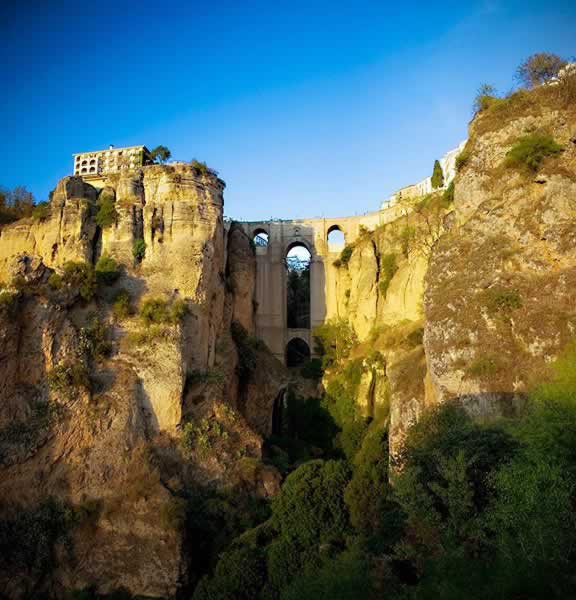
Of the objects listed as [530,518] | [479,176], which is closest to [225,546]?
[530,518]

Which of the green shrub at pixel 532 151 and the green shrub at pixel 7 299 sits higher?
the green shrub at pixel 532 151

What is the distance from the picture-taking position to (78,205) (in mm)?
31594

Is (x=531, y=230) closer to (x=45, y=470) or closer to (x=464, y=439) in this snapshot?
(x=464, y=439)

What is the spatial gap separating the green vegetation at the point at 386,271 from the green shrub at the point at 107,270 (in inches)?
615

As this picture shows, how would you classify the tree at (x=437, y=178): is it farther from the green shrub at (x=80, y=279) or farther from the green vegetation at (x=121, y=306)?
the green shrub at (x=80, y=279)

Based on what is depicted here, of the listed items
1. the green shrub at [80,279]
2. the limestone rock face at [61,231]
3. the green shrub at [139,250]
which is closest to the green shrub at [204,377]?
the green shrub at [80,279]

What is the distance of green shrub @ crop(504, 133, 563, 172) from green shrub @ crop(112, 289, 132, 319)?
1668 cm

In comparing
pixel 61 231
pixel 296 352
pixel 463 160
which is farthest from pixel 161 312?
pixel 296 352

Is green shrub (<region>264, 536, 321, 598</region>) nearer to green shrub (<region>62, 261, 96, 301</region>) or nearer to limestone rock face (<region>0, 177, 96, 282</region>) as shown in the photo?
green shrub (<region>62, 261, 96, 301</region>)

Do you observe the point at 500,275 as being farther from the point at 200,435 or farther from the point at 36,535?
the point at 36,535

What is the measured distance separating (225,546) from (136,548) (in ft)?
10.2

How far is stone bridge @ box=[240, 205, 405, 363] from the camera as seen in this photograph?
1590 inches

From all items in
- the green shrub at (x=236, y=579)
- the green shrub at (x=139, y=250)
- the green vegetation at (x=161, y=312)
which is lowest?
the green shrub at (x=236, y=579)

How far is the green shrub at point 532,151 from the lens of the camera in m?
22.2
